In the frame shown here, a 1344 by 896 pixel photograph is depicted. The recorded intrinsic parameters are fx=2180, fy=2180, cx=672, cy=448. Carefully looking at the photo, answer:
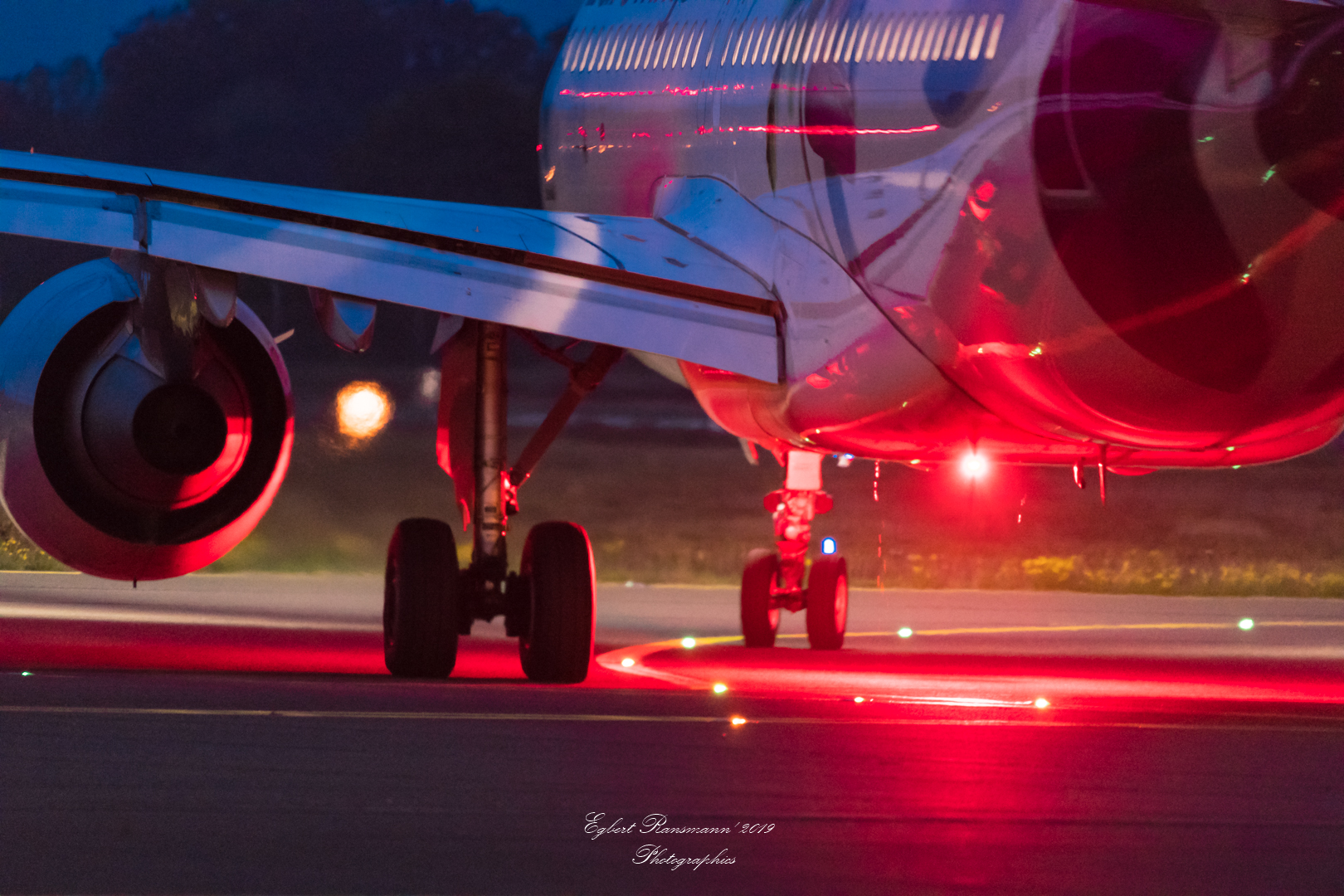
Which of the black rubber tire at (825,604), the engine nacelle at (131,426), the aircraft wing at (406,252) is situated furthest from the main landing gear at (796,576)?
the engine nacelle at (131,426)

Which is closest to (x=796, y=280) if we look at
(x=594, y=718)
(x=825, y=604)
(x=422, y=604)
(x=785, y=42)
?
(x=785, y=42)

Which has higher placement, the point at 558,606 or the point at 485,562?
the point at 485,562

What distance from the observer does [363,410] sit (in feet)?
80.2

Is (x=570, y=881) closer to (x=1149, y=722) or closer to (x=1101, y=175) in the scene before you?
(x=1149, y=722)

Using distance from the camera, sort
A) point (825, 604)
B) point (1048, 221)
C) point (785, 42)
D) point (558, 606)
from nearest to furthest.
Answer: point (1048, 221) → point (558, 606) → point (785, 42) → point (825, 604)

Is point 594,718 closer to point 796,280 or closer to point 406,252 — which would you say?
point 406,252

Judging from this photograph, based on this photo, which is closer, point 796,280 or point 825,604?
point 796,280

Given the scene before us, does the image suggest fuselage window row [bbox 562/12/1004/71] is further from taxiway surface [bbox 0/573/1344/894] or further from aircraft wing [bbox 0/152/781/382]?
taxiway surface [bbox 0/573/1344/894]

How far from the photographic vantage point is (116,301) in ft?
45.5

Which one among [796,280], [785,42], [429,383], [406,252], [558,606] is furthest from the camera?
[429,383]

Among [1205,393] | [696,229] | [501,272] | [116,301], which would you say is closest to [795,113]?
[696,229]

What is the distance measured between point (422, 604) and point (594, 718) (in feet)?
9.88

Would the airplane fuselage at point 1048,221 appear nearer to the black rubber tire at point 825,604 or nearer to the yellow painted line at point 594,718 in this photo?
the yellow painted line at point 594,718

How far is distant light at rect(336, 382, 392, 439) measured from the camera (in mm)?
24453
